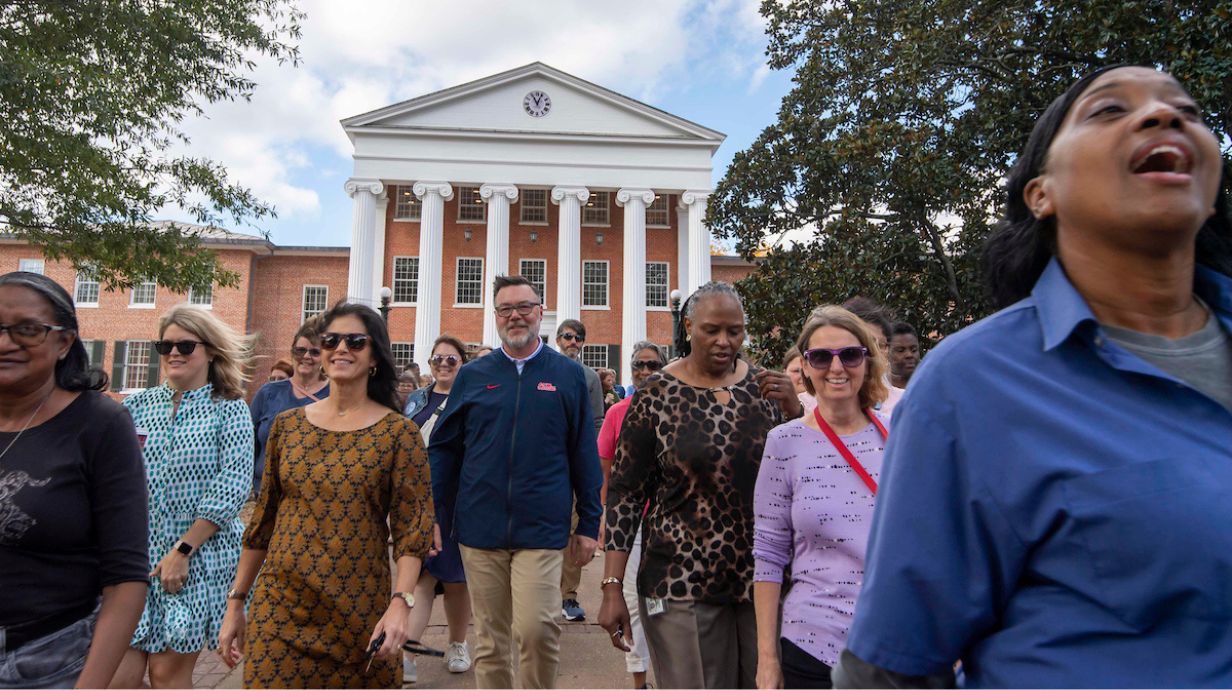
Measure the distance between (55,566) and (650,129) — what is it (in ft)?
123

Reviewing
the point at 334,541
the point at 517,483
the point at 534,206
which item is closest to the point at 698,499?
the point at 517,483

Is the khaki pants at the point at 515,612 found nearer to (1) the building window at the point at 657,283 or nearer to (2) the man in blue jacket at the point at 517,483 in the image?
(2) the man in blue jacket at the point at 517,483

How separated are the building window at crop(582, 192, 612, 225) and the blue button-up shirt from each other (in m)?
38.0

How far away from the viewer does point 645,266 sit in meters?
36.7

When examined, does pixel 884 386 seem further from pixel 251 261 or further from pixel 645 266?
pixel 251 261

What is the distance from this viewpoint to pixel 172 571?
345 cm

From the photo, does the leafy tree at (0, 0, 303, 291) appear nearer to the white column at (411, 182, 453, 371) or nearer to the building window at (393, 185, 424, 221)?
the white column at (411, 182, 453, 371)

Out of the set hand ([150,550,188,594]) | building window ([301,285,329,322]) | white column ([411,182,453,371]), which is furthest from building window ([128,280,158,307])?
hand ([150,550,188,594])

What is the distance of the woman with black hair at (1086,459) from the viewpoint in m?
0.97

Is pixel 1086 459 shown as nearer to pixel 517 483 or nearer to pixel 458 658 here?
pixel 517 483

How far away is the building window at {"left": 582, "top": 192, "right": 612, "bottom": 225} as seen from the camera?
127 feet

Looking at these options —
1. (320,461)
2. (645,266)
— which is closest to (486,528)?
(320,461)

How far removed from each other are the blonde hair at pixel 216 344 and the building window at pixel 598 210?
1380 inches

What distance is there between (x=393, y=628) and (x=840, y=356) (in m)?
2.08
